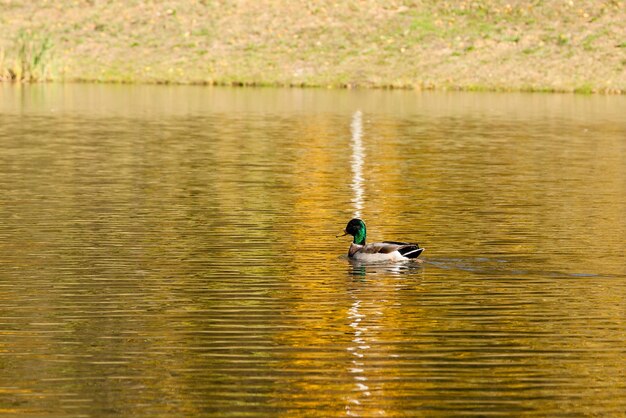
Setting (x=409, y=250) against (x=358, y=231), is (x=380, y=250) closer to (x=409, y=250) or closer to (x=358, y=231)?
(x=409, y=250)

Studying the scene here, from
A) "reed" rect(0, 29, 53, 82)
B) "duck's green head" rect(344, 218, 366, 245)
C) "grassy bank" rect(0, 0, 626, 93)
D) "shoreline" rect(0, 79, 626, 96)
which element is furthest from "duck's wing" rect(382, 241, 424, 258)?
"shoreline" rect(0, 79, 626, 96)

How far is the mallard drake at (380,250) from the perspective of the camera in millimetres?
23250

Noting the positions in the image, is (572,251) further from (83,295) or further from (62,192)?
(62,192)

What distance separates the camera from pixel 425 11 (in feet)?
368

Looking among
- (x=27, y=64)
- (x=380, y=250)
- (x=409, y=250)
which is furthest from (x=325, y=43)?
(x=409, y=250)

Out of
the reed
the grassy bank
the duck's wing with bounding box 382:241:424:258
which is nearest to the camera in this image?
the duck's wing with bounding box 382:241:424:258

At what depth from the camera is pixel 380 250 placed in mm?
23781

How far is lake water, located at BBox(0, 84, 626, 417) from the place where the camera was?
615 inches

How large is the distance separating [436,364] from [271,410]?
259 cm

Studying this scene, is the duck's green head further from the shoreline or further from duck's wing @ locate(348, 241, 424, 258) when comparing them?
the shoreline

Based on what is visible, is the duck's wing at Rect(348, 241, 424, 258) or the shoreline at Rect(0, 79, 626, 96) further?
the shoreline at Rect(0, 79, 626, 96)

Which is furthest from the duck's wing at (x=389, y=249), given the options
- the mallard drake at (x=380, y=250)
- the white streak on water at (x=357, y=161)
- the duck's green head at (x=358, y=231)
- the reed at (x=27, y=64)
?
the reed at (x=27, y=64)

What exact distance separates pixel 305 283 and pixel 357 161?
78.5 feet

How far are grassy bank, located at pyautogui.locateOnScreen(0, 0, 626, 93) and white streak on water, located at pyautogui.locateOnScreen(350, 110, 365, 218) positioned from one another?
29452 millimetres
